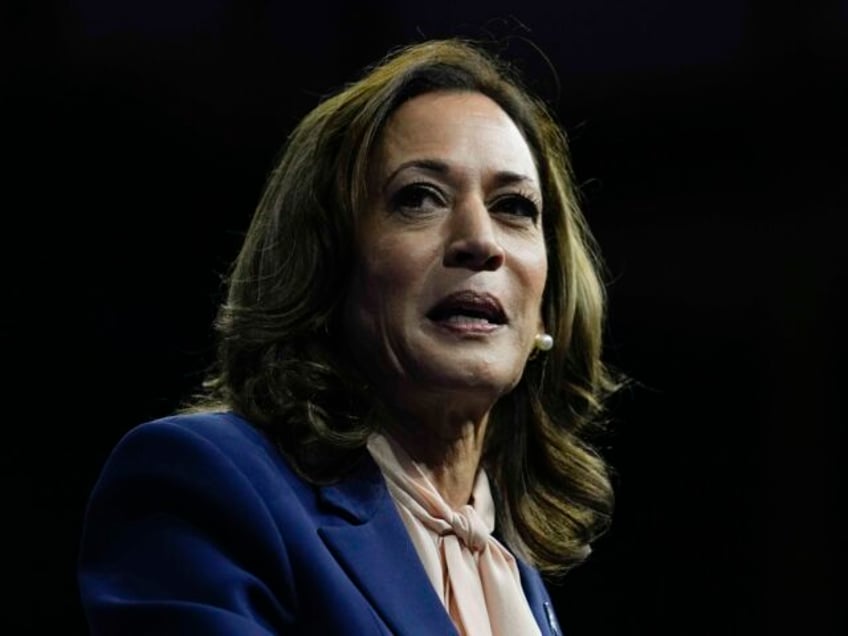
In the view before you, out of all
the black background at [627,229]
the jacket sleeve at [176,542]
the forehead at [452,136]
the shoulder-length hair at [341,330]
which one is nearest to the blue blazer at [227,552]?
the jacket sleeve at [176,542]

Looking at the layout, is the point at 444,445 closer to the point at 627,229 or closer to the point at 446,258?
the point at 446,258

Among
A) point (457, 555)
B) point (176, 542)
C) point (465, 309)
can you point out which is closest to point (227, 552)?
point (176, 542)

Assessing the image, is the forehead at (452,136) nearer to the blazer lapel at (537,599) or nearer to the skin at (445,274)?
the skin at (445,274)

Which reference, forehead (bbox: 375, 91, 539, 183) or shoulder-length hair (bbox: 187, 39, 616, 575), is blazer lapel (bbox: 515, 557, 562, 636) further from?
forehead (bbox: 375, 91, 539, 183)

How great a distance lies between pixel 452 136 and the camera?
7.74ft

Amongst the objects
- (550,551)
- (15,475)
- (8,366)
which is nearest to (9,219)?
(8,366)

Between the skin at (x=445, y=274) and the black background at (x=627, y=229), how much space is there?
1.21 meters

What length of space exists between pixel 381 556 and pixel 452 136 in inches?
24.4

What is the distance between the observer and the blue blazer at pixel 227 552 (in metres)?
1.88

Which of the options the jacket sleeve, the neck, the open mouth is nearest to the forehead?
the open mouth

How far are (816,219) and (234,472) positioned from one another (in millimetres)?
2300

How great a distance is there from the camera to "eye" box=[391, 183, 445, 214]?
91.2 inches

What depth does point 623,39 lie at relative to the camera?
400 centimetres

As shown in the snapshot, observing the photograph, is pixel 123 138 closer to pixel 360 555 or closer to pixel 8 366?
pixel 8 366
